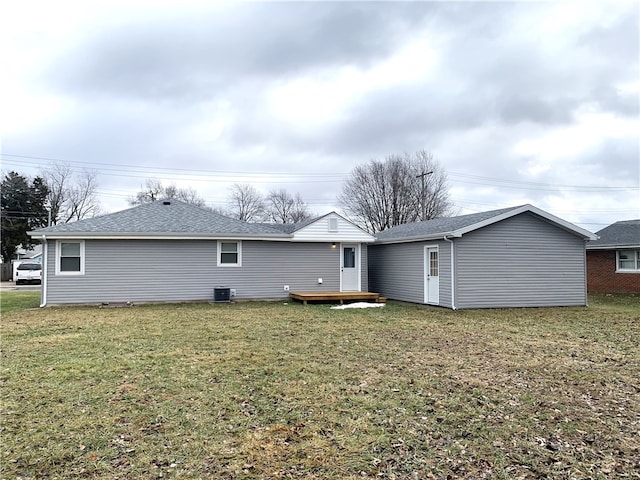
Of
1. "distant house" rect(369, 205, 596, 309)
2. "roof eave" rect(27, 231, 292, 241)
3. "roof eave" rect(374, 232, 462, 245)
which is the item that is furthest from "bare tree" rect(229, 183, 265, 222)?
"distant house" rect(369, 205, 596, 309)

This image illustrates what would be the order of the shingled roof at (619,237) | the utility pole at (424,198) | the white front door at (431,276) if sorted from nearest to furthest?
the white front door at (431,276), the shingled roof at (619,237), the utility pole at (424,198)

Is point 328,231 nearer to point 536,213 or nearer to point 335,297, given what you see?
point 335,297

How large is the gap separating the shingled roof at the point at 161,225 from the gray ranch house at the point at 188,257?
0.03m

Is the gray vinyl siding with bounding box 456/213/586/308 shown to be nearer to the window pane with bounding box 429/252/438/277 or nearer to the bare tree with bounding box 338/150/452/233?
the window pane with bounding box 429/252/438/277

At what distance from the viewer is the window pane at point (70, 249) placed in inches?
543

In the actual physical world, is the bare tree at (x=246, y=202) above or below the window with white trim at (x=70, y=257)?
above

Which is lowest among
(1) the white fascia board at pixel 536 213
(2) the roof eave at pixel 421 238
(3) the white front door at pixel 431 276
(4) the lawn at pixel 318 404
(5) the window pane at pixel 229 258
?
(4) the lawn at pixel 318 404

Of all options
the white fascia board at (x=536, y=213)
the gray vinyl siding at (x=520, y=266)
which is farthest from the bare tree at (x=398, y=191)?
the white fascia board at (x=536, y=213)

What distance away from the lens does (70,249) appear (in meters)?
13.9

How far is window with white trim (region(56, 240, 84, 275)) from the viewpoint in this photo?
541 inches

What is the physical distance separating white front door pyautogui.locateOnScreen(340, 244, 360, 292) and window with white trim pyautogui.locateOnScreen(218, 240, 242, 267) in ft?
12.9

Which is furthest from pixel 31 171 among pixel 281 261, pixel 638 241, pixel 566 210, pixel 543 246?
pixel 566 210

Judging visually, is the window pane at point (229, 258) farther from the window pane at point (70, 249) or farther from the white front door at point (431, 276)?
the white front door at point (431, 276)

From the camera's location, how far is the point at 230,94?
1541cm
